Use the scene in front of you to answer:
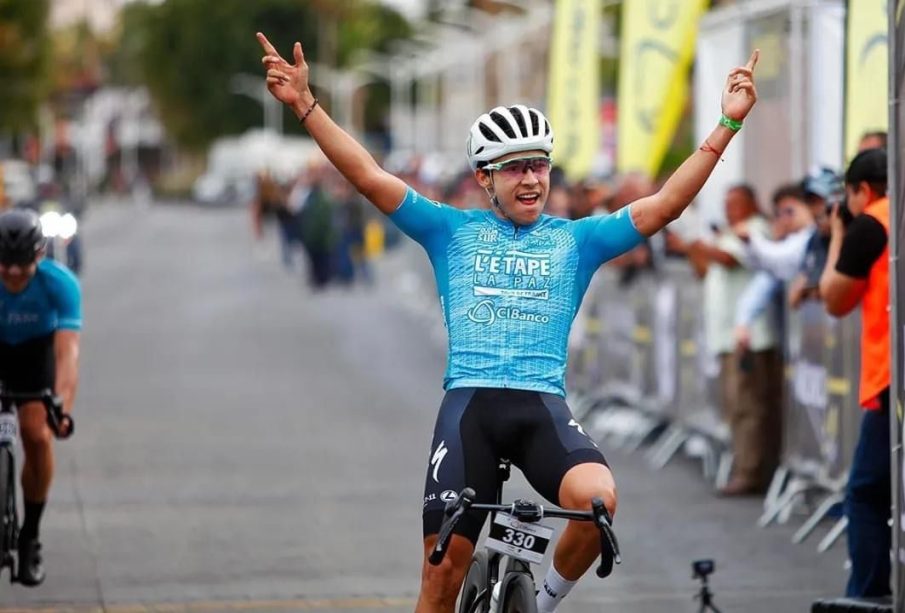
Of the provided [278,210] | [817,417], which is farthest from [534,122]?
[278,210]

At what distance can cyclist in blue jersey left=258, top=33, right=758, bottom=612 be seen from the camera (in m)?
6.37

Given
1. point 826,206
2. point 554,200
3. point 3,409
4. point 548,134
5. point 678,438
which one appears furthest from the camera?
point 554,200

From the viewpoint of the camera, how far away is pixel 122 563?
36.1 ft

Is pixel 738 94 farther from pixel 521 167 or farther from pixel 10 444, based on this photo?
pixel 10 444

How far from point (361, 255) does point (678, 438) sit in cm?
2553

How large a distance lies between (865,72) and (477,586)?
17.5ft

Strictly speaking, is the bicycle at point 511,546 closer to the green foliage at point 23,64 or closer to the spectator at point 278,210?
the spectator at point 278,210

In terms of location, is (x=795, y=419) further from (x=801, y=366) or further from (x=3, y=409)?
(x=3, y=409)

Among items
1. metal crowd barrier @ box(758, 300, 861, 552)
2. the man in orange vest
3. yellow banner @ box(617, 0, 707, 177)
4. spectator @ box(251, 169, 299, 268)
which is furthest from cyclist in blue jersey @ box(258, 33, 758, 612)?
spectator @ box(251, 169, 299, 268)

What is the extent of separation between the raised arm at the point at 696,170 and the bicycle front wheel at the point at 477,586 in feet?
3.64

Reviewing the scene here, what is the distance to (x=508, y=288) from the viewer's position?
21.6 feet

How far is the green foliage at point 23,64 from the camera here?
83.1 m

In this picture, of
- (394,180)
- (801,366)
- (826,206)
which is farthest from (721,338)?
(394,180)

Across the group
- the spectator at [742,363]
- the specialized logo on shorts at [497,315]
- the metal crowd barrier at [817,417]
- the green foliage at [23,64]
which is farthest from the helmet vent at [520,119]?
the green foliage at [23,64]
